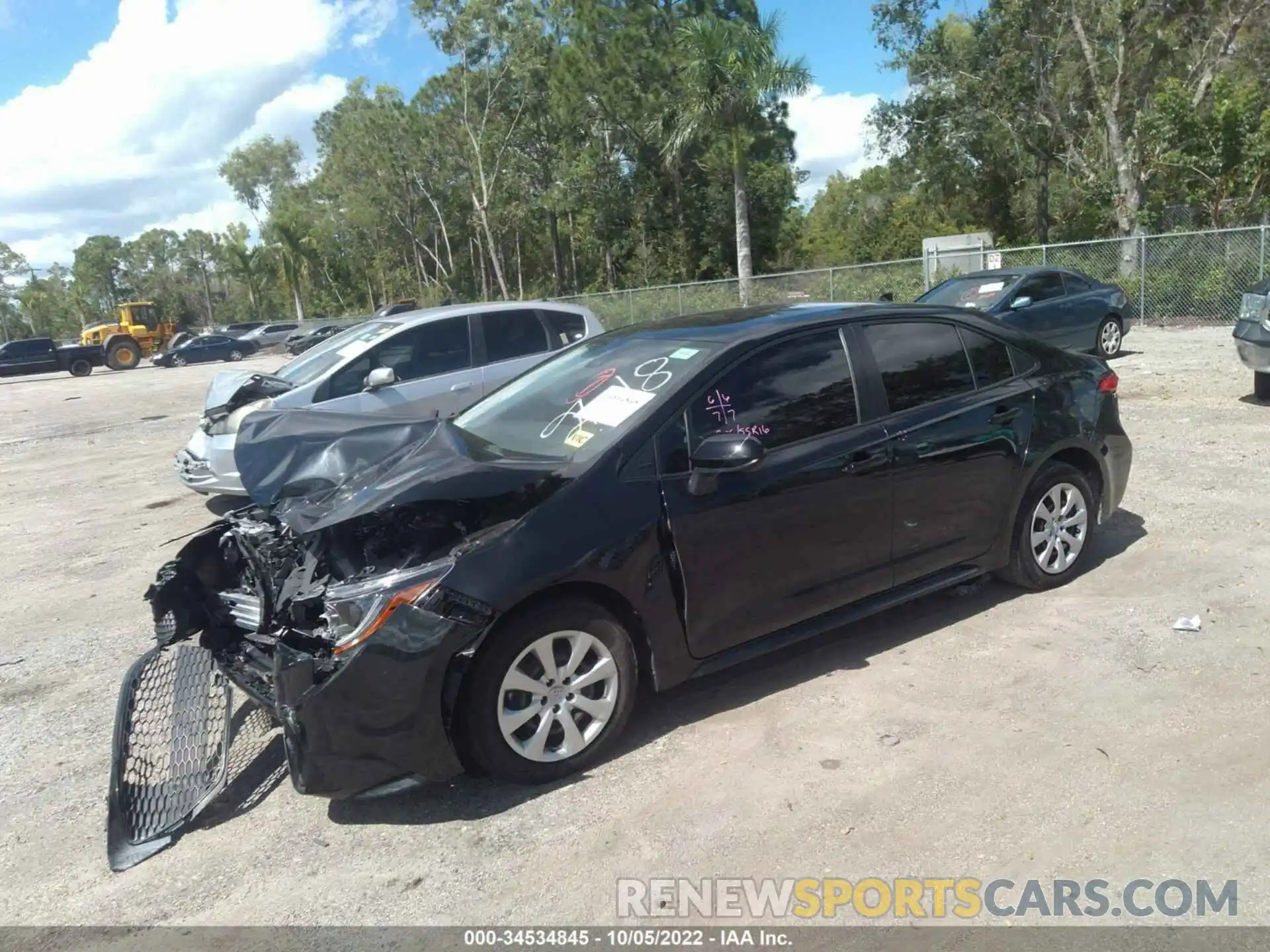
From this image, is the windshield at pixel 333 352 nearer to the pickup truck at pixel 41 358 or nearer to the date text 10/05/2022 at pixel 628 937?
the date text 10/05/2022 at pixel 628 937

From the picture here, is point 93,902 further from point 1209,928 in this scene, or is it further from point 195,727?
point 1209,928

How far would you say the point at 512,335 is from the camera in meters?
9.19

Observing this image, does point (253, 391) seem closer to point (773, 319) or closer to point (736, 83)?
point (773, 319)

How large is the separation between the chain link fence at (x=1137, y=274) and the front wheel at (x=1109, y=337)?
9.10ft

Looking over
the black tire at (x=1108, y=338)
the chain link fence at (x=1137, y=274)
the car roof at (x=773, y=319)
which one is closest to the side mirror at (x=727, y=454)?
the car roof at (x=773, y=319)

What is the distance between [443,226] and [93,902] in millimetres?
54129

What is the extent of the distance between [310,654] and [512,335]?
6.12 metres

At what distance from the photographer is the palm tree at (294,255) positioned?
2434 inches

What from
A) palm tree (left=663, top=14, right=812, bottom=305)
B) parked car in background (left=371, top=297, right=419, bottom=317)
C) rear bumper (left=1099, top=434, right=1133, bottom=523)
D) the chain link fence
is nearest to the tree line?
palm tree (left=663, top=14, right=812, bottom=305)

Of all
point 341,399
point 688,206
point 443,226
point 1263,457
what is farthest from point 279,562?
point 443,226

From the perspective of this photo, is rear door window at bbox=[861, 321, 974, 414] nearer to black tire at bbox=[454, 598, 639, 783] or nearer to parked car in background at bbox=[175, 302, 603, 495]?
black tire at bbox=[454, 598, 639, 783]

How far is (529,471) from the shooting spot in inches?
145

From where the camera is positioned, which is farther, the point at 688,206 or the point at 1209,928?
the point at 688,206

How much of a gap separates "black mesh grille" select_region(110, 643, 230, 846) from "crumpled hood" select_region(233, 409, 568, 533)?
0.78 meters
